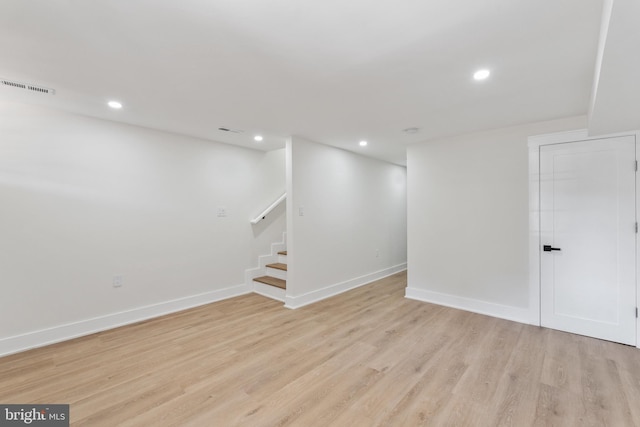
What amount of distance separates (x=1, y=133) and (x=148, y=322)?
2383 millimetres

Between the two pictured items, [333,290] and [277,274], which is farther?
[277,274]

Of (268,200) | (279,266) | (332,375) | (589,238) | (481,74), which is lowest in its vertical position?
(332,375)

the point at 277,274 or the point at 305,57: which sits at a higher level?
the point at 305,57

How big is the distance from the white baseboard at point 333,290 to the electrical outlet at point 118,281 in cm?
201

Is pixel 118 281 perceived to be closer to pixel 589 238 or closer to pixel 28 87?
pixel 28 87

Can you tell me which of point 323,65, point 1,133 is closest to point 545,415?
point 323,65

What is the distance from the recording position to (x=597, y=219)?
115 inches

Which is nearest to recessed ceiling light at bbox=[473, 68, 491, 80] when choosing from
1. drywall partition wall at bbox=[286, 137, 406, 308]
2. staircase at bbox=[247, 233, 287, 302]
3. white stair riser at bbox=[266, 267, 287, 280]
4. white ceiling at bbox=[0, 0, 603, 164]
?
white ceiling at bbox=[0, 0, 603, 164]

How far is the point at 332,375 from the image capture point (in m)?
2.25

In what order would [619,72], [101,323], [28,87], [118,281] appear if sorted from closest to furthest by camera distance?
[619,72]
[28,87]
[101,323]
[118,281]

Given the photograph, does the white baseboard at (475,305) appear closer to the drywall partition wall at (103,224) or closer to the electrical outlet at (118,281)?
Answer: the drywall partition wall at (103,224)

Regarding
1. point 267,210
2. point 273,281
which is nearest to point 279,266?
point 273,281

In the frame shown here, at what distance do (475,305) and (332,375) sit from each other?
2406mm

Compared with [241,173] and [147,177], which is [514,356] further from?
[147,177]
